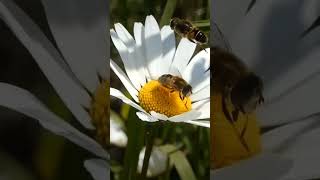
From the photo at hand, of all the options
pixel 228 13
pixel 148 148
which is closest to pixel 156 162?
pixel 148 148

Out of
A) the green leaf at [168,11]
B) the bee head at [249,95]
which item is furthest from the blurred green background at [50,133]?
the bee head at [249,95]

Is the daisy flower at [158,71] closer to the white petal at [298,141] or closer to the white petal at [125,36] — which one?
the white petal at [125,36]

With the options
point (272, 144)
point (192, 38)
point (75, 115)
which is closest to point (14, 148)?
point (75, 115)

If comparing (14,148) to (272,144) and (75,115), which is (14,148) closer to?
(75,115)

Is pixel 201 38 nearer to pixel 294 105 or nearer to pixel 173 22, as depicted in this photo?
pixel 173 22

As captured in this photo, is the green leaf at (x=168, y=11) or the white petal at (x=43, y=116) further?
the white petal at (x=43, y=116)

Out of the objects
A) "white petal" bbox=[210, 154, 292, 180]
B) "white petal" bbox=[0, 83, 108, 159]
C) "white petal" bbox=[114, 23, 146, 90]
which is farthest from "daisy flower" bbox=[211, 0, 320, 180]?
"white petal" bbox=[0, 83, 108, 159]
